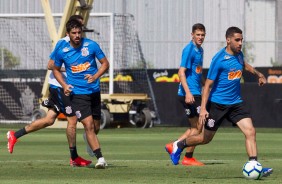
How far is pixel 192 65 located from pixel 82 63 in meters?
2.16

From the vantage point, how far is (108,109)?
31875mm

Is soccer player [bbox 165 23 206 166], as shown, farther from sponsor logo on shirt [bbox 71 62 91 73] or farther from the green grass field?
sponsor logo on shirt [bbox 71 62 91 73]

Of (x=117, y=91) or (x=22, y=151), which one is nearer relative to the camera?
(x=22, y=151)

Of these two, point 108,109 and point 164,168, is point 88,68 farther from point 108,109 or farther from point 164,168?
point 108,109

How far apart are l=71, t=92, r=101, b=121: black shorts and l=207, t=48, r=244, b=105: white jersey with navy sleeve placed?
1.89 metres

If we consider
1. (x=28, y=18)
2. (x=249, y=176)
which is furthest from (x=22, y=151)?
(x=28, y=18)

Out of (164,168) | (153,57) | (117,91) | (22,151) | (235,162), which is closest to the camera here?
(164,168)

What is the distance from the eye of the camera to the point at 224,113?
14.9 m

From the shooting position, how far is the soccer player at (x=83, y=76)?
1576 cm

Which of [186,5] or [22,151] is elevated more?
[186,5]

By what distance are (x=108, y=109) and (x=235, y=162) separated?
15.1 meters

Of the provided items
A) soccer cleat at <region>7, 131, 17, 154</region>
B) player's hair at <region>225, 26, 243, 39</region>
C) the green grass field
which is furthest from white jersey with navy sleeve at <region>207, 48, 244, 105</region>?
soccer cleat at <region>7, 131, 17, 154</region>

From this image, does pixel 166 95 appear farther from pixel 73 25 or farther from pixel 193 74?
pixel 73 25

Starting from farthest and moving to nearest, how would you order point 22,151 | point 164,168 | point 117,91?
point 117,91, point 22,151, point 164,168
